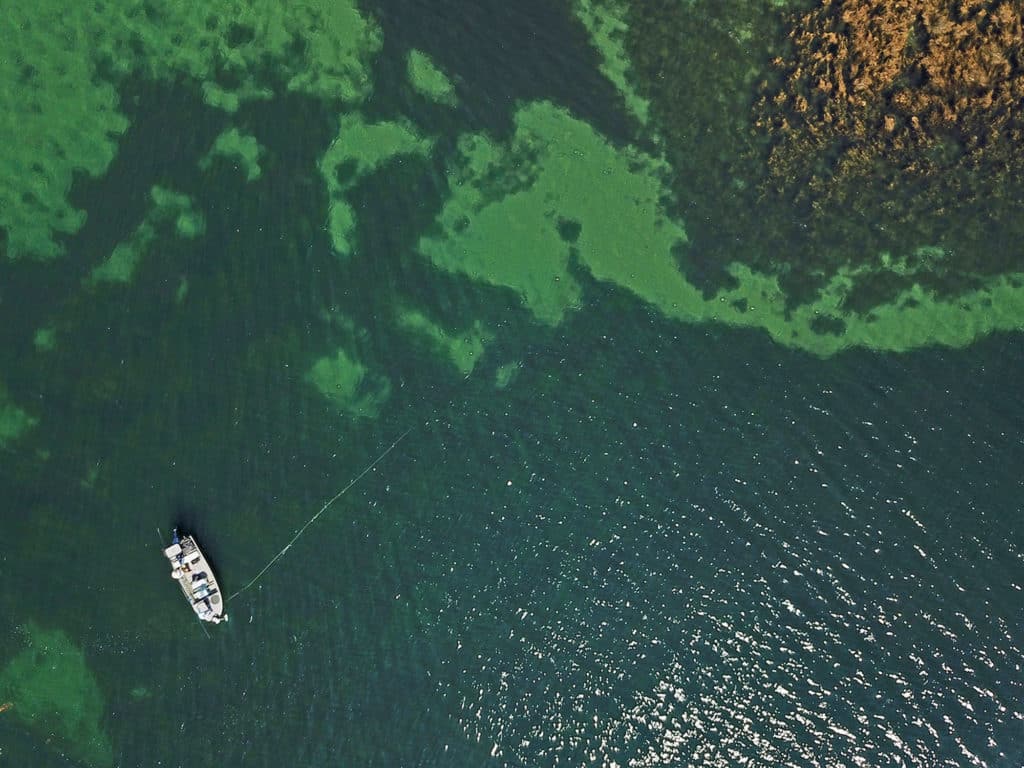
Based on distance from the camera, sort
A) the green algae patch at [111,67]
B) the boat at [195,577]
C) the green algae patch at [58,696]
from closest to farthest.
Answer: the boat at [195,577]
the green algae patch at [111,67]
the green algae patch at [58,696]

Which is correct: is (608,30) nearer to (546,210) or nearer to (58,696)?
(546,210)

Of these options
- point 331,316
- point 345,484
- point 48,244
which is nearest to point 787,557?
point 345,484

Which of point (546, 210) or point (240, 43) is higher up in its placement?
point (240, 43)

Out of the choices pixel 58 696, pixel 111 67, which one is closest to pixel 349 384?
pixel 111 67

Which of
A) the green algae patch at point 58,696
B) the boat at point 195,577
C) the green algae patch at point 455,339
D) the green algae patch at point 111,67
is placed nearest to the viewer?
the boat at point 195,577

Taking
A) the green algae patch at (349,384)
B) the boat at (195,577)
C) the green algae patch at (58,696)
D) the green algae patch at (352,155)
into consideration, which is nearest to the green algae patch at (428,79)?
the green algae patch at (352,155)

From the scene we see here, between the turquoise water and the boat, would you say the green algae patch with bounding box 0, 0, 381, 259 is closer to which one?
the turquoise water

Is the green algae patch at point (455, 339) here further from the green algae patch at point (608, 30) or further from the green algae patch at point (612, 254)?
the green algae patch at point (608, 30)
